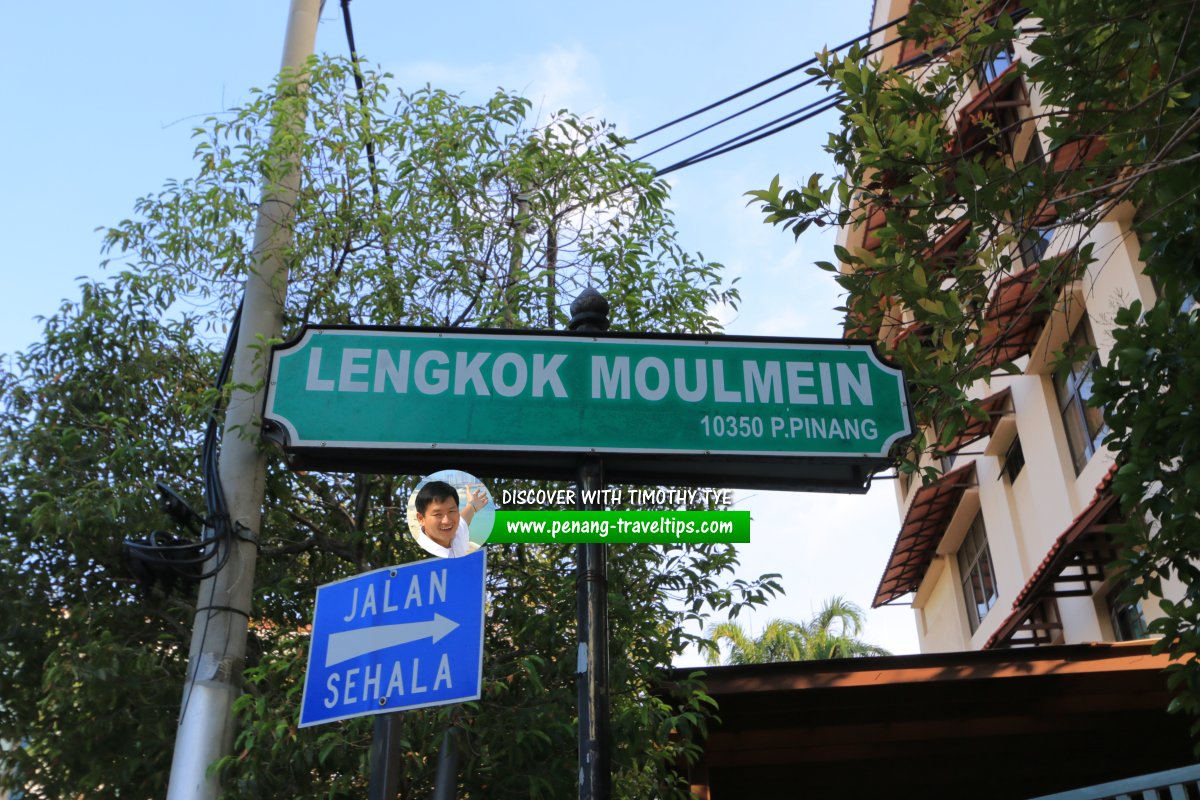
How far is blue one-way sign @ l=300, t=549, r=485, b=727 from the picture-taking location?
2.67 meters

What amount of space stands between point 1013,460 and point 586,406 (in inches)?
666

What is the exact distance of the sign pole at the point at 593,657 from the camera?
106 inches

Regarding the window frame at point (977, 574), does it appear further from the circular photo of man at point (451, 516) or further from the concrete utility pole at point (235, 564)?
the circular photo of man at point (451, 516)

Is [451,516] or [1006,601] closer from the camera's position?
[451,516]

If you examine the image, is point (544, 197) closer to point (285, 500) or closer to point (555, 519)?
point (285, 500)

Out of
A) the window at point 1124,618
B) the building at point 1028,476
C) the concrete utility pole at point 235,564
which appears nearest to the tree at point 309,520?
the concrete utility pole at point 235,564

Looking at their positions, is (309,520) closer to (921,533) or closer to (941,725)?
(941,725)

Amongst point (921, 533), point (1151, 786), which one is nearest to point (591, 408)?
point (1151, 786)

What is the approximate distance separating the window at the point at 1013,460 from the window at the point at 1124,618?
3.79 meters

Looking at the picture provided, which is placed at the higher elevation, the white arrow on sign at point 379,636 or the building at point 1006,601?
the building at point 1006,601

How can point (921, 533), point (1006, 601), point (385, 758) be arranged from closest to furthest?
point (385, 758), point (1006, 601), point (921, 533)

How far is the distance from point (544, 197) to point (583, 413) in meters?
4.99

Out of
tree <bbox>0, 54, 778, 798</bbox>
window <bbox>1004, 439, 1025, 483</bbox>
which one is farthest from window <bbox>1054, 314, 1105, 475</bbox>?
tree <bbox>0, 54, 778, 798</bbox>

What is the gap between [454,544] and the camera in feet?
9.41
